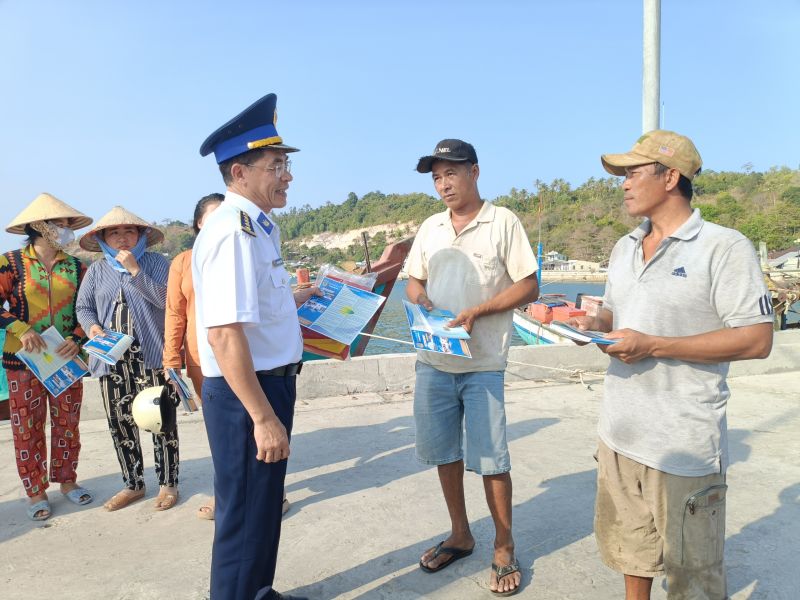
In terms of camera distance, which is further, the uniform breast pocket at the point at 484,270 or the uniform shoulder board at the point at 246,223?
the uniform breast pocket at the point at 484,270

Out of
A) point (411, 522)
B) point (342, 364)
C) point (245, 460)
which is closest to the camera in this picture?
point (245, 460)

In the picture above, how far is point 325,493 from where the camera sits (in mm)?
3719

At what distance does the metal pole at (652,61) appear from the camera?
17.4ft

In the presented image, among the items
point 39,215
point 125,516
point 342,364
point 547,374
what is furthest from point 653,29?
point 125,516

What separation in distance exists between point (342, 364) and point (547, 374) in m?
2.47

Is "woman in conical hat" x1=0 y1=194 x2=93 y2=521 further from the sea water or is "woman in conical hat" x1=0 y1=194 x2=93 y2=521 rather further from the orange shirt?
the sea water

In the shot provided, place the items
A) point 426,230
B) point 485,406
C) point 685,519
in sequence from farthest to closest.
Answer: point 426,230
point 485,406
point 685,519

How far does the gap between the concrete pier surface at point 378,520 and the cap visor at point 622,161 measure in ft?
5.97

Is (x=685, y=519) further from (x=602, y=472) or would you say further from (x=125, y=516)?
(x=125, y=516)

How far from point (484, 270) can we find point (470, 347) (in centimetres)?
37

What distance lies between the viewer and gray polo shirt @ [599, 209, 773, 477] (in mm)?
1751

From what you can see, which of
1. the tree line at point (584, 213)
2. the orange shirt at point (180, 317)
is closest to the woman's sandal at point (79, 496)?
the orange shirt at point (180, 317)

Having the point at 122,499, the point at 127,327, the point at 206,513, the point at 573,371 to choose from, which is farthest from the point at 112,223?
the point at 573,371

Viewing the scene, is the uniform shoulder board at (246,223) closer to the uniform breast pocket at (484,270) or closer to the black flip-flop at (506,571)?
the uniform breast pocket at (484,270)
